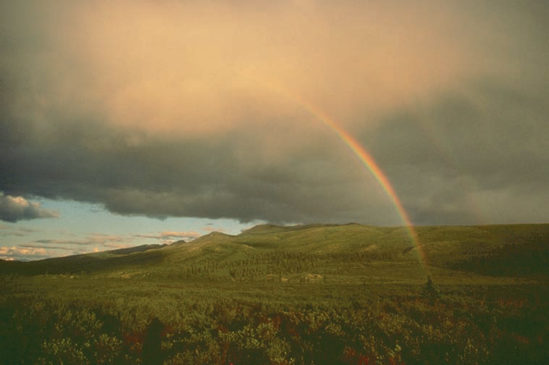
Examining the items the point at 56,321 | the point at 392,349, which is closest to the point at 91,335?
the point at 56,321

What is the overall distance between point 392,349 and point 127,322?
10.7m

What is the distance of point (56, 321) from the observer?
12102 millimetres

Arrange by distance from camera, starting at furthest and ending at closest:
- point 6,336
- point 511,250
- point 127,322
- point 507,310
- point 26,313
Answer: point 511,250 → point 507,310 → point 127,322 → point 26,313 → point 6,336

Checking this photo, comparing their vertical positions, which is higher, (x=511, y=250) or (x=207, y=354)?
(x=207, y=354)

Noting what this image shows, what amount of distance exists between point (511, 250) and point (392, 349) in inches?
6212

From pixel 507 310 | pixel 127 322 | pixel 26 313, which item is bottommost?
pixel 507 310

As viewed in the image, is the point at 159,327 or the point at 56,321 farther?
the point at 159,327

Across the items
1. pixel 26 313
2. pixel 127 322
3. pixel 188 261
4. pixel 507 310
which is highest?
pixel 26 313

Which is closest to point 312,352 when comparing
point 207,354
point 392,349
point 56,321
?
point 392,349

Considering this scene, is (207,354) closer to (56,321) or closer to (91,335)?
(91,335)

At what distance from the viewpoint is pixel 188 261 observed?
198 meters

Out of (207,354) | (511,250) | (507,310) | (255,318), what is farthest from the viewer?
(511,250)

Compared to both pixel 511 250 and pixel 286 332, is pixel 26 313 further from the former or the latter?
pixel 511 250

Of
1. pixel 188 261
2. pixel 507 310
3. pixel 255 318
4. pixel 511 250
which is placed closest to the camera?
pixel 255 318
